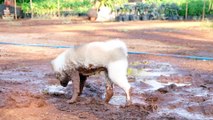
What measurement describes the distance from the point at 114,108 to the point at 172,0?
32740 millimetres

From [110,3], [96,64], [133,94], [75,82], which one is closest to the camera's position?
[96,64]

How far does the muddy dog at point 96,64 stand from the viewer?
5.79m

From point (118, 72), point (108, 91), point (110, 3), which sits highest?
point (110, 3)

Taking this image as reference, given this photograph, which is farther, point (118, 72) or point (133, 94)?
point (133, 94)

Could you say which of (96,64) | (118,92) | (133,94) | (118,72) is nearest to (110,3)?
(118,92)

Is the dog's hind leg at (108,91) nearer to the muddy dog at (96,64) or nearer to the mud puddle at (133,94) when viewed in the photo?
the muddy dog at (96,64)

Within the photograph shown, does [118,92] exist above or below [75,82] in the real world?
below

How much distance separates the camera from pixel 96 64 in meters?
5.93

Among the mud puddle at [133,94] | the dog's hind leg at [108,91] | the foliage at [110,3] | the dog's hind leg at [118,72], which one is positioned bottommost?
the mud puddle at [133,94]

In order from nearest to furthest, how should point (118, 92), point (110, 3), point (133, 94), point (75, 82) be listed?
point (75, 82) < point (133, 94) < point (118, 92) < point (110, 3)

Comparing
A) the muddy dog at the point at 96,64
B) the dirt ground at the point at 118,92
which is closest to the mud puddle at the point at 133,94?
the dirt ground at the point at 118,92

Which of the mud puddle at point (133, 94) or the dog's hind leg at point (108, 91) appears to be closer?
the mud puddle at point (133, 94)

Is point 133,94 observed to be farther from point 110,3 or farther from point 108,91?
point 110,3

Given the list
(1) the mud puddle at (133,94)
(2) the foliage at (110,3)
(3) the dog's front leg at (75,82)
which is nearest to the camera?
(1) the mud puddle at (133,94)
